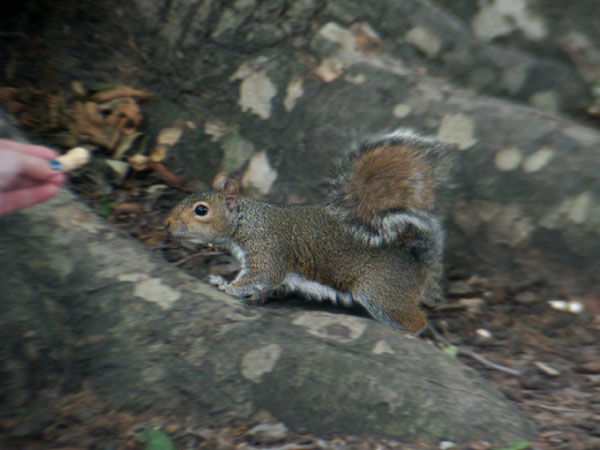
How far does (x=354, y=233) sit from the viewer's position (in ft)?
9.76

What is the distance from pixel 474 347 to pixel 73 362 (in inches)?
80.8

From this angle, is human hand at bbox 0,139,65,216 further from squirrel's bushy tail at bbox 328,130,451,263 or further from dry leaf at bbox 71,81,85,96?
dry leaf at bbox 71,81,85,96

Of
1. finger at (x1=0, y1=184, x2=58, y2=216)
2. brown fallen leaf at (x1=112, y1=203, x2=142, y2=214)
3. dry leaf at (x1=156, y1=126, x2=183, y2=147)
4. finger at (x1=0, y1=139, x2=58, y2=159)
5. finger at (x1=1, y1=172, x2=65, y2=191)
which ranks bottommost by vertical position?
brown fallen leaf at (x1=112, y1=203, x2=142, y2=214)

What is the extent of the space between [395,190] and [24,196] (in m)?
1.68

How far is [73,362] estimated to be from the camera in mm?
2062

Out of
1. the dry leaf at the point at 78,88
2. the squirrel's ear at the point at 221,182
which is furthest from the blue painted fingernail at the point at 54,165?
the dry leaf at the point at 78,88

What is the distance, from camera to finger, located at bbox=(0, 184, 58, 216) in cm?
188

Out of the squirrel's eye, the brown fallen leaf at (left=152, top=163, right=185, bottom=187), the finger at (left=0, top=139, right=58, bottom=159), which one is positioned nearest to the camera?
the finger at (left=0, top=139, right=58, bottom=159)

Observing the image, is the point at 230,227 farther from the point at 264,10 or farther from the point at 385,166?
the point at 264,10

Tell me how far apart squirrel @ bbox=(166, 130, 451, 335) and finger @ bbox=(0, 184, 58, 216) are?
1308 mm

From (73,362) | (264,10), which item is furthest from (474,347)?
(264,10)

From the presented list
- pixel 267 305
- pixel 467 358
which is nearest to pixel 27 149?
pixel 267 305

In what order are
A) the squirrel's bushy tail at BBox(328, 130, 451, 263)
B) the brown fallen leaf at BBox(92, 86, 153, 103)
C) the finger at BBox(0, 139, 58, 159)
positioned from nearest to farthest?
the finger at BBox(0, 139, 58, 159) < the squirrel's bushy tail at BBox(328, 130, 451, 263) < the brown fallen leaf at BBox(92, 86, 153, 103)

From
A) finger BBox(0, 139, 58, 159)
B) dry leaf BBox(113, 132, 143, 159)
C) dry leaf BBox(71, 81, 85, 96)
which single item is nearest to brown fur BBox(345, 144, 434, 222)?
finger BBox(0, 139, 58, 159)
